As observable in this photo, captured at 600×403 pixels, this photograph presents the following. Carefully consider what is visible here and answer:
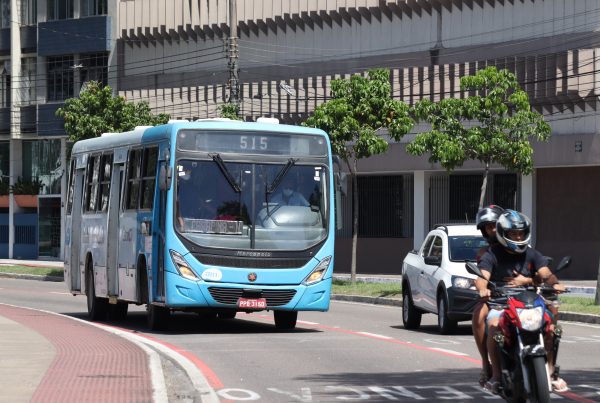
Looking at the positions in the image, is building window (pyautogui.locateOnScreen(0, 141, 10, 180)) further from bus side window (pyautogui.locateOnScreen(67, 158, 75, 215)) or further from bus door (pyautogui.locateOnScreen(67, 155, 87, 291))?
bus door (pyautogui.locateOnScreen(67, 155, 87, 291))

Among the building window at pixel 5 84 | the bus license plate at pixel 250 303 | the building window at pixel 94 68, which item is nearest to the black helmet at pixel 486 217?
the bus license plate at pixel 250 303

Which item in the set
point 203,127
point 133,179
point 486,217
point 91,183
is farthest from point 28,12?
point 486,217

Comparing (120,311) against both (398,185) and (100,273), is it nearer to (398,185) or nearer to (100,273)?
(100,273)

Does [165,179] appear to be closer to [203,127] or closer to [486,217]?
[203,127]

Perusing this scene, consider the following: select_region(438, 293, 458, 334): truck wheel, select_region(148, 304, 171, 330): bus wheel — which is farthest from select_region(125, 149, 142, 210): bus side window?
select_region(438, 293, 458, 334): truck wheel

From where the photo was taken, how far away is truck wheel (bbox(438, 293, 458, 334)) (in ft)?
73.9

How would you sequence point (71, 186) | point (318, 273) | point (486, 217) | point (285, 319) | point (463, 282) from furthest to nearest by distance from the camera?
1. point (71, 186)
2. point (285, 319)
3. point (318, 273)
4. point (463, 282)
5. point (486, 217)

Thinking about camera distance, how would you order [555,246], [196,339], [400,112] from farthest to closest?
[555,246] → [400,112] → [196,339]

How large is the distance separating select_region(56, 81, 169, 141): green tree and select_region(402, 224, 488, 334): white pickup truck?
28.6 metres

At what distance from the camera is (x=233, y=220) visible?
22953mm

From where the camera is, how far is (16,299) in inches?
1475

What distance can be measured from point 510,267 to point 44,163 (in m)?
59.7

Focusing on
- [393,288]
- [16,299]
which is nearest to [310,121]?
[393,288]

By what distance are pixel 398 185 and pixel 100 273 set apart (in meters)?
28.3
